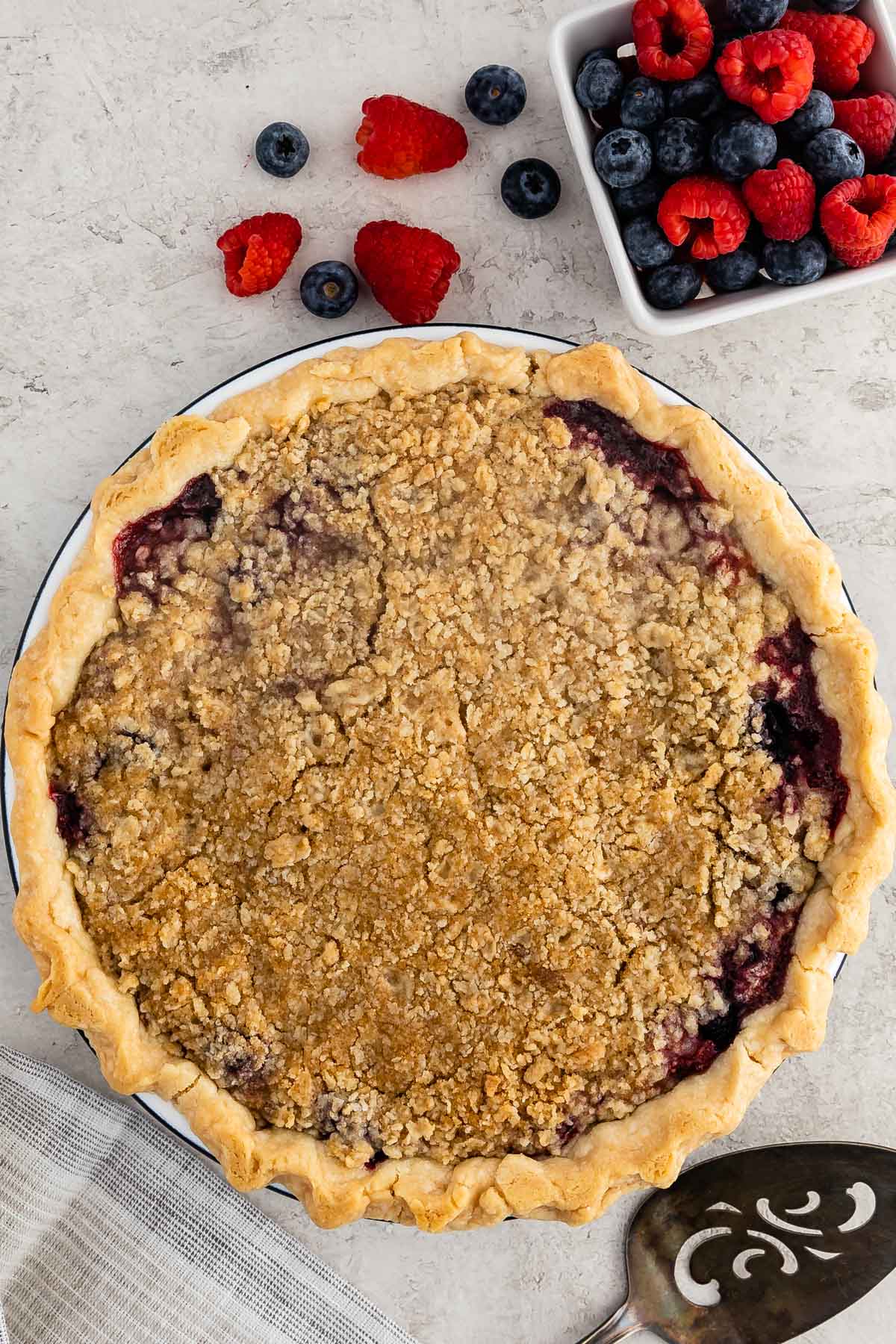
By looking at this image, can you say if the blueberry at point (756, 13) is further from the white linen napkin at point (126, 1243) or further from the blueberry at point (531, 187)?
the white linen napkin at point (126, 1243)

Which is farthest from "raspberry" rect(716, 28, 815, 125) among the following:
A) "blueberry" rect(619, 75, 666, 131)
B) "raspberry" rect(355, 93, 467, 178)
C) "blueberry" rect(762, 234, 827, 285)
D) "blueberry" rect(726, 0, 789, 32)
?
"raspberry" rect(355, 93, 467, 178)

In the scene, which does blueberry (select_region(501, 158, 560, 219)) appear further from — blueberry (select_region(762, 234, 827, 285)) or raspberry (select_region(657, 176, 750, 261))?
blueberry (select_region(762, 234, 827, 285))

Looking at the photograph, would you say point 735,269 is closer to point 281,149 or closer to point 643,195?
point 643,195

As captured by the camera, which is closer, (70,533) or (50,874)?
(50,874)

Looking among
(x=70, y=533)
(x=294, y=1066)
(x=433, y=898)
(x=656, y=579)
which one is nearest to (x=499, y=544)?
(x=656, y=579)

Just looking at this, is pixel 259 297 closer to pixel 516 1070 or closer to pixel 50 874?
pixel 50 874

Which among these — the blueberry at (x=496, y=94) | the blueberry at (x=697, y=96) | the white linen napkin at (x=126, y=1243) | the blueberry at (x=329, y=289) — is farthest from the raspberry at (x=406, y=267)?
the white linen napkin at (x=126, y=1243)
